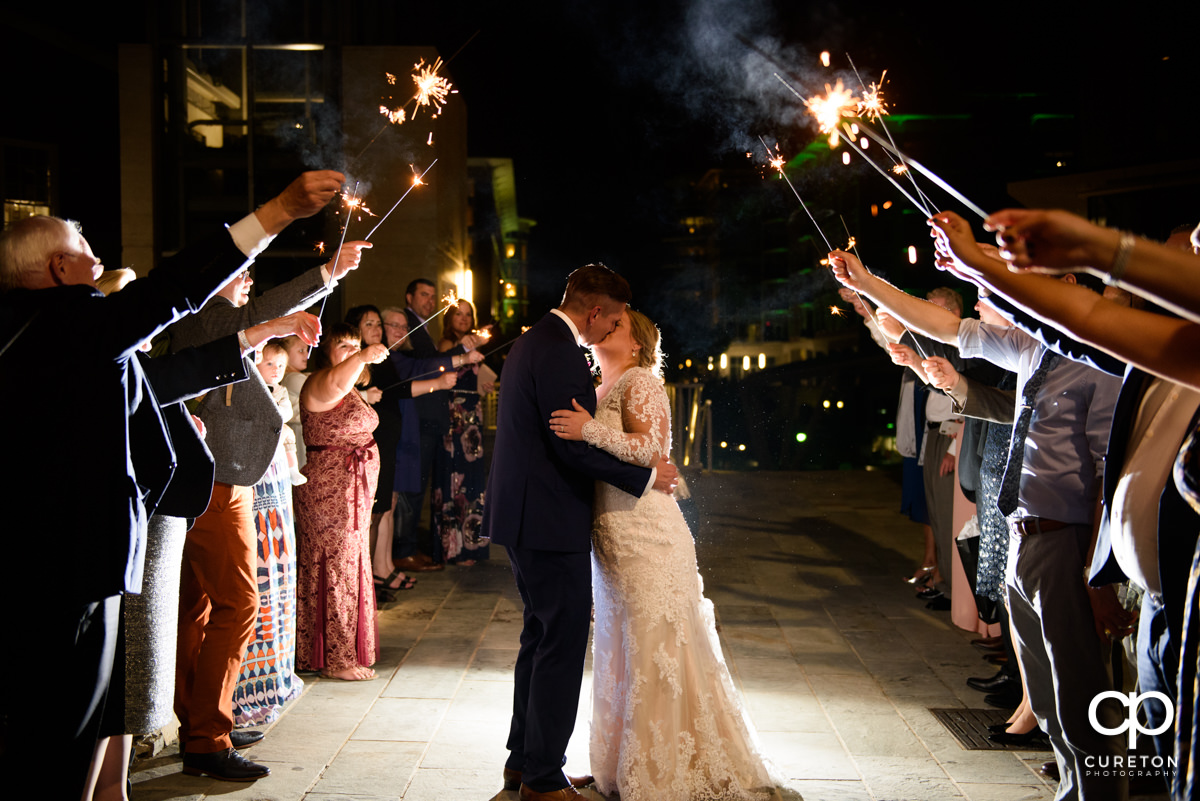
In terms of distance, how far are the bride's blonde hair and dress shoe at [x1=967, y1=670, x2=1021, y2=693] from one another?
248cm

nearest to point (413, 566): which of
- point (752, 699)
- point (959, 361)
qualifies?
point (752, 699)

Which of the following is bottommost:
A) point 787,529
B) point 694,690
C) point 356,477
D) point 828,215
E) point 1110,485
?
point 787,529

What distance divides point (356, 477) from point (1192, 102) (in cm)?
1199

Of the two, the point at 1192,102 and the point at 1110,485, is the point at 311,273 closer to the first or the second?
the point at 1110,485

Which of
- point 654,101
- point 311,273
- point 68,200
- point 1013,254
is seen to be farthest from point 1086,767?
point 68,200

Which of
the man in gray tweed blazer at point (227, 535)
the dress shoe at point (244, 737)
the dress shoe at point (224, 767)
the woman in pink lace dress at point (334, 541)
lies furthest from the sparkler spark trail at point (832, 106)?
the dress shoe at point (244, 737)

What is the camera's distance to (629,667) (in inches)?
125

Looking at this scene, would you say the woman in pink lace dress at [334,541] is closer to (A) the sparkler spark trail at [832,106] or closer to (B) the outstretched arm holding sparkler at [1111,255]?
(A) the sparkler spark trail at [832,106]

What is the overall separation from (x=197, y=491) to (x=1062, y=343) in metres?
2.67

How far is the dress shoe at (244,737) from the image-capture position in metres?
3.64

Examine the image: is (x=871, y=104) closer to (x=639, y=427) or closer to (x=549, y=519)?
(x=639, y=427)

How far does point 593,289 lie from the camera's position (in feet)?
10.6

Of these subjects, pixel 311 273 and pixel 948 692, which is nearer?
pixel 311 273

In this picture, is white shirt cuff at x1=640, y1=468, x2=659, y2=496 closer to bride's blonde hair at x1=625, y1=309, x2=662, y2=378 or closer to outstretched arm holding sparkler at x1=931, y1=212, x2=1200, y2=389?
bride's blonde hair at x1=625, y1=309, x2=662, y2=378
